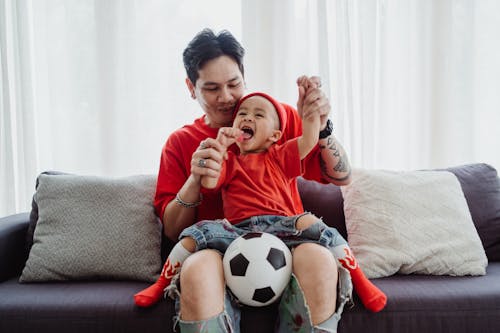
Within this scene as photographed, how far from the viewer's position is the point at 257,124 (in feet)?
4.66

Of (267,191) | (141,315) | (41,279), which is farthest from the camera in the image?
(41,279)

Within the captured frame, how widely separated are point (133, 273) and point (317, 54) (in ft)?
4.51

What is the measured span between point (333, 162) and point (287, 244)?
1.19ft

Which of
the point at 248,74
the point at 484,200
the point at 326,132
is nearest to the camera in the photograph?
the point at 326,132

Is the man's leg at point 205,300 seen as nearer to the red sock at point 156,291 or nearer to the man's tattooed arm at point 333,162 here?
the red sock at point 156,291

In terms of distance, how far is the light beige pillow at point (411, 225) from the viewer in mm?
1515

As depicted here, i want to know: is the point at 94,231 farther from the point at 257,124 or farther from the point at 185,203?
the point at 257,124

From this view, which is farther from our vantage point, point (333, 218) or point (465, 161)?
point (465, 161)

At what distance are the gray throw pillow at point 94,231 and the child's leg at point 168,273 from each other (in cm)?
23

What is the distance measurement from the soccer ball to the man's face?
565mm

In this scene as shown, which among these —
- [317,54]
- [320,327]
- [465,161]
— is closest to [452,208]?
[465,161]

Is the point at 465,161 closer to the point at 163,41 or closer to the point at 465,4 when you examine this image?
the point at 465,4

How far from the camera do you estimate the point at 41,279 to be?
153 centimetres

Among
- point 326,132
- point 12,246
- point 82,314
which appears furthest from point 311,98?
point 12,246
